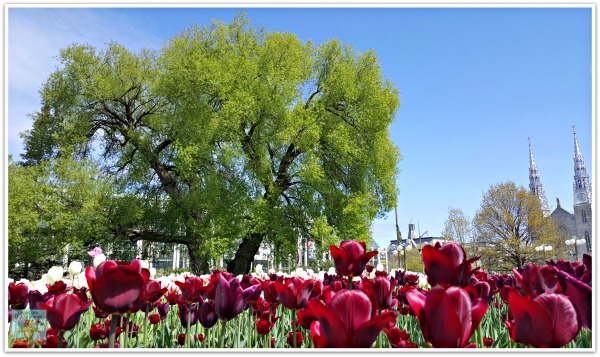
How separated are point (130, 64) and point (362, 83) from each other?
32.2 feet

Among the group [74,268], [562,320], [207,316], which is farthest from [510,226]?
[562,320]

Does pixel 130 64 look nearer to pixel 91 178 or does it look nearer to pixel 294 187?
pixel 91 178

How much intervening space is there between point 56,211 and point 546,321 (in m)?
18.7

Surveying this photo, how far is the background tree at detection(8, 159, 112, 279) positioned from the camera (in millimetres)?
16375

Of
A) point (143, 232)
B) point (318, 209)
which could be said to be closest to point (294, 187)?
point (318, 209)

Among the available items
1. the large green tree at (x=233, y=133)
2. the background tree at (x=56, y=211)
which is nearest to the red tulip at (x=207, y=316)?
the large green tree at (x=233, y=133)

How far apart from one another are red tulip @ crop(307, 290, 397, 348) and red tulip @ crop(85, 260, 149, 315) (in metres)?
0.69

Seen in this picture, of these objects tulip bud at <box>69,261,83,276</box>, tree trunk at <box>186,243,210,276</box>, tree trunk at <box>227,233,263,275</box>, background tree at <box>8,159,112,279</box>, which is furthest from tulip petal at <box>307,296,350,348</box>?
tree trunk at <box>227,233,263,275</box>

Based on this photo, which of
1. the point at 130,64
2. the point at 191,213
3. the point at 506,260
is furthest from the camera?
the point at 506,260

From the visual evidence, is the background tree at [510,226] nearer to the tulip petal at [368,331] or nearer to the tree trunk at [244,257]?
the tree trunk at [244,257]

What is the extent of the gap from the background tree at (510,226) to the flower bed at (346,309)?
3205 cm

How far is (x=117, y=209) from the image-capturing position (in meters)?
18.2

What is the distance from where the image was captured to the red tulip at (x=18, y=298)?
2.47 m

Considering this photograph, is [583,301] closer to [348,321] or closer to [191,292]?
[348,321]
